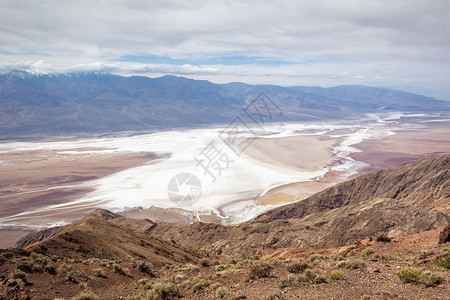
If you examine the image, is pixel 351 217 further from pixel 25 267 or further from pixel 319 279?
pixel 25 267

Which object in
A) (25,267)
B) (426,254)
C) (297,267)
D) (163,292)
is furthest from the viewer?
(426,254)

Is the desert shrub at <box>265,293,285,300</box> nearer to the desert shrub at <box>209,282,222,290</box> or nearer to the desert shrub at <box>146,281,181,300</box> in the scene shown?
the desert shrub at <box>209,282,222,290</box>

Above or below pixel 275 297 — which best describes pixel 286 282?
below

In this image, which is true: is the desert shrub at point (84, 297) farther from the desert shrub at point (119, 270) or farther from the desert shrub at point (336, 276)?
the desert shrub at point (336, 276)

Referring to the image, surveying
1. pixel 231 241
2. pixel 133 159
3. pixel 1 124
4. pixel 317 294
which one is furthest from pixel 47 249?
pixel 1 124

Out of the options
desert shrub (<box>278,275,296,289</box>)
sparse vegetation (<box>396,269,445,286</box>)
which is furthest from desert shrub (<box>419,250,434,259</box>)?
desert shrub (<box>278,275,296,289</box>)

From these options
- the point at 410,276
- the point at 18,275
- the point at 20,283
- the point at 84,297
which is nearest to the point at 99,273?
the point at 18,275

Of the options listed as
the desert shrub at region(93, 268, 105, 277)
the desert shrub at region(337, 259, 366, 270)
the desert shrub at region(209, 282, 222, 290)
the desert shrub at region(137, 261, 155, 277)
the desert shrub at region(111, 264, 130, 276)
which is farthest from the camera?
the desert shrub at region(137, 261, 155, 277)
